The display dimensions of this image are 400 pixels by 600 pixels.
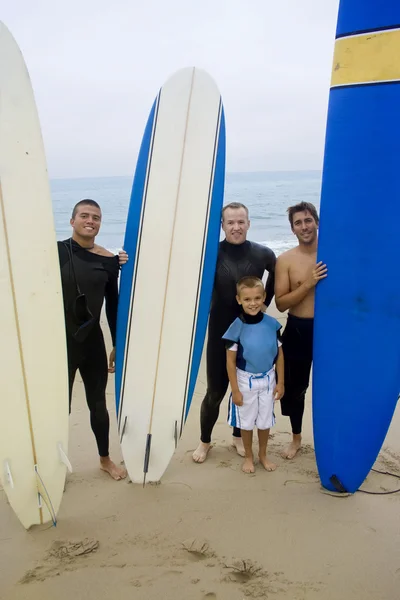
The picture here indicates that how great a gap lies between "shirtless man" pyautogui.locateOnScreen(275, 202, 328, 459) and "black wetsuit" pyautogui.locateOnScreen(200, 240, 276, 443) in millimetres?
119

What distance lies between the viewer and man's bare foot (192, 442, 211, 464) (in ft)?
9.89

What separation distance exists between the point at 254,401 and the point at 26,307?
1.25 m

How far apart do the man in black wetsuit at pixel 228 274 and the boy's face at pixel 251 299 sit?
0.20 m

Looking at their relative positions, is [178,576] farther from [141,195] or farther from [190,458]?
[141,195]

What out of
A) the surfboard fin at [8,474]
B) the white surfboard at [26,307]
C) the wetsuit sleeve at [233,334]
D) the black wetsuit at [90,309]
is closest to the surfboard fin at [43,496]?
the white surfboard at [26,307]

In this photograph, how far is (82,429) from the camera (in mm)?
3492

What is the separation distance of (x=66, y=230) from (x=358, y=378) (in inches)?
512

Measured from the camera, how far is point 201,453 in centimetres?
304

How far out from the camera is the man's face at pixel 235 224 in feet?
8.80

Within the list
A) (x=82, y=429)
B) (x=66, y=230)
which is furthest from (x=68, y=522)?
(x=66, y=230)

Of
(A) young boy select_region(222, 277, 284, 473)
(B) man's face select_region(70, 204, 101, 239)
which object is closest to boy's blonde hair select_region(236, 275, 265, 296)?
(A) young boy select_region(222, 277, 284, 473)

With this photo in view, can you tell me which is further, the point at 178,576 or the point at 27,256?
the point at 27,256

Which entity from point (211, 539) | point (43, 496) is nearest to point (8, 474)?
point (43, 496)

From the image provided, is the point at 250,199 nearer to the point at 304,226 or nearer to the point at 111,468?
the point at 304,226
